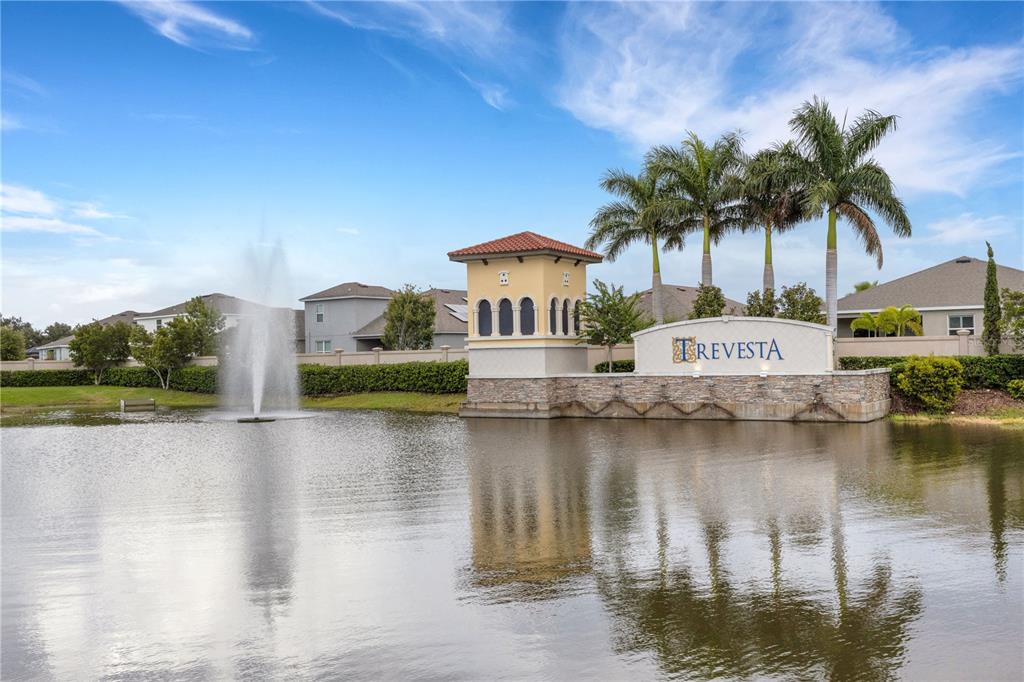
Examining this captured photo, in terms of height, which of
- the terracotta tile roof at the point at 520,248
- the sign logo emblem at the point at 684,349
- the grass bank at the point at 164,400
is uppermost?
the terracotta tile roof at the point at 520,248

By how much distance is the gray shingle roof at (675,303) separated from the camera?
52.7 metres

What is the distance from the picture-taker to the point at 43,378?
189 ft

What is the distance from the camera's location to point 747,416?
100 feet

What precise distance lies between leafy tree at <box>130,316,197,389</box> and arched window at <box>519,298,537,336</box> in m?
28.5

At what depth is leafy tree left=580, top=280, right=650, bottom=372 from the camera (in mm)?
36781

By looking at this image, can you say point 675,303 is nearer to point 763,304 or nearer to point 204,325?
point 763,304

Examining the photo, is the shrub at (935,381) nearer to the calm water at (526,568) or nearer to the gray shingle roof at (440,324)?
the calm water at (526,568)

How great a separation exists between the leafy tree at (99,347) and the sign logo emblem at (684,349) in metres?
41.7

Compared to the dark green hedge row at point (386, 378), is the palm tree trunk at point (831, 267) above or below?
above

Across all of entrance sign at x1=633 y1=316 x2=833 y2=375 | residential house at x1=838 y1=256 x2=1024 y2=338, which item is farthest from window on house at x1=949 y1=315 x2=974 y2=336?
entrance sign at x1=633 y1=316 x2=833 y2=375

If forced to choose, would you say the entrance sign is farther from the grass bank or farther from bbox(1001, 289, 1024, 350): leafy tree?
the grass bank

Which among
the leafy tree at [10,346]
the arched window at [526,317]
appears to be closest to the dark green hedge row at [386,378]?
the arched window at [526,317]

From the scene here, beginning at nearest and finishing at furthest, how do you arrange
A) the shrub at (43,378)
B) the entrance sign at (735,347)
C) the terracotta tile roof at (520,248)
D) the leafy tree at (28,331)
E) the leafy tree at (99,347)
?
the entrance sign at (735,347) < the terracotta tile roof at (520,248) < the leafy tree at (99,347) < the shrub at (43,378) < the leafy tree at (28,331)

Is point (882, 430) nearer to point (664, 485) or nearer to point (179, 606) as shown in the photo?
point (664, 485)
